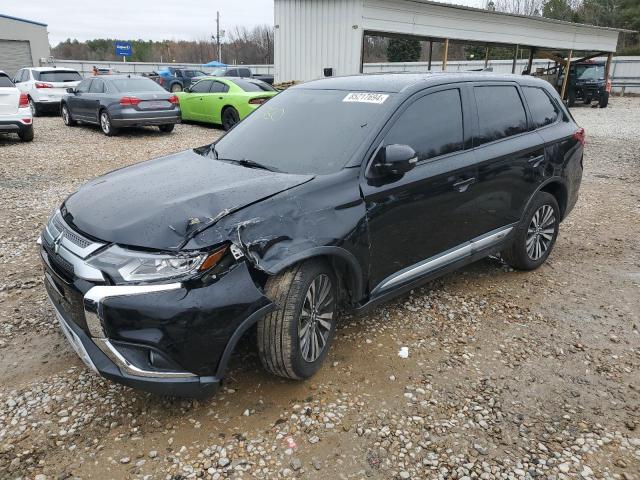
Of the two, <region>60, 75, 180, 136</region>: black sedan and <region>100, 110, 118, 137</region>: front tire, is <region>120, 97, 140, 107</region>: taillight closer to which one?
<region>60, 75, 180, 136</region>: black sedan

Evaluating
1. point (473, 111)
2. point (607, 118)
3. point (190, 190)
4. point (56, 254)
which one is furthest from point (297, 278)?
point (607, 118)

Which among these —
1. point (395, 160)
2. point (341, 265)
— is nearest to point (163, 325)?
point (341, 265)

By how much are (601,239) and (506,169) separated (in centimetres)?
257

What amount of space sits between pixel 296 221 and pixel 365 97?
130cm

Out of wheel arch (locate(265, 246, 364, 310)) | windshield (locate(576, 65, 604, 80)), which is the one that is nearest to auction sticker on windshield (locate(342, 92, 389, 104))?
wheel arch (locate(265, 246, 364, 310))

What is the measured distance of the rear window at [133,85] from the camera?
484 inches

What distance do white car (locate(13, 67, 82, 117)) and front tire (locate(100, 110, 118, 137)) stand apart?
4.56 m

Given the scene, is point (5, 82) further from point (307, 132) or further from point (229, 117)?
point (307, 132)

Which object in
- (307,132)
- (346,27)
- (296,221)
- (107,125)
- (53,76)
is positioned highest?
(346,27)

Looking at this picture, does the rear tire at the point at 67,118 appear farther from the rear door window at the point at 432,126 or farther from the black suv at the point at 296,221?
the rear door window at the point at 432,126

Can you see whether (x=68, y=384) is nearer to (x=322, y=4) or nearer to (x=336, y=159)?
(x=336, y=159)

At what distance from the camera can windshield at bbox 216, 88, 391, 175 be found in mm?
3236

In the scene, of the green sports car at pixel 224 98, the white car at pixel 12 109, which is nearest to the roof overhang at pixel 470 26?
the green sports car at pixel 224 98

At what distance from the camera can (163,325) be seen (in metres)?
2.34
